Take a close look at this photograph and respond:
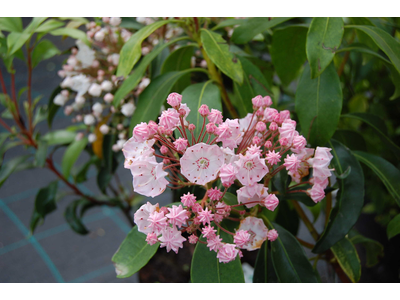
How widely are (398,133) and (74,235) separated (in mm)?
1968

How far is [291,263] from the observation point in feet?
2.66

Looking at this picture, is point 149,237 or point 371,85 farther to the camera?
point 371,85

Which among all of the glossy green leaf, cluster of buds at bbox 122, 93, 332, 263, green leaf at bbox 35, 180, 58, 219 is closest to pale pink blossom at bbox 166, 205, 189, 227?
cluster of buds at bbox 122, 93, 332, 263

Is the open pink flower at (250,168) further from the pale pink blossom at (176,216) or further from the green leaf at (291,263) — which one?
the green leaf at (291,263)

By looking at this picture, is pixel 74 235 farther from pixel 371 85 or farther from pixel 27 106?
pixel 371 85

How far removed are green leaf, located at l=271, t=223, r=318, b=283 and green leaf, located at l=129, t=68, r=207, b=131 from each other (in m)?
0.44

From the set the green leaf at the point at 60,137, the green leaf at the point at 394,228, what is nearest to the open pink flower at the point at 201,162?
the green leaf at the point at 394,228

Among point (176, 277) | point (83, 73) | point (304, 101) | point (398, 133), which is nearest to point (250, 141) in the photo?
point (304, 101)

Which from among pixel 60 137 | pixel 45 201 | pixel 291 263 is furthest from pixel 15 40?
pixel 291 263

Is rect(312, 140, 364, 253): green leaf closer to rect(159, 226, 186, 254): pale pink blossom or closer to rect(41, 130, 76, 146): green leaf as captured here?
rect(159, 226, 186, 254): pale pink blossom

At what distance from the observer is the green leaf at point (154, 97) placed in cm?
89

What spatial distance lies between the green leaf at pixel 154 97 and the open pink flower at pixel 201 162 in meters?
0.31

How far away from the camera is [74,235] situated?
7.54 feet

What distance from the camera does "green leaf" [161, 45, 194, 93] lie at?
1.01 m
